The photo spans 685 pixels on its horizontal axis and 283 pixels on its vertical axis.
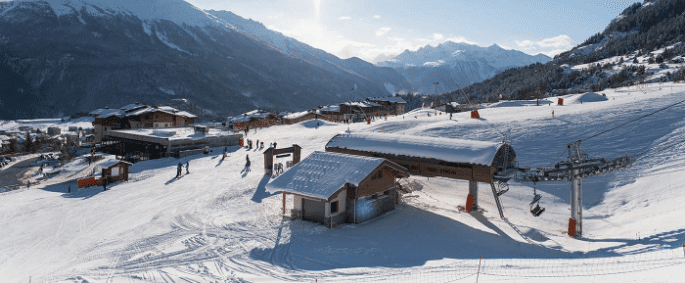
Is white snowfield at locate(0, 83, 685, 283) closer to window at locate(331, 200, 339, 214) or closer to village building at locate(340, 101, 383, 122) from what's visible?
window at locate(331, 200, 339, 214)

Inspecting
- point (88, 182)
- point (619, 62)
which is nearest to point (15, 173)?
point (88, 182)

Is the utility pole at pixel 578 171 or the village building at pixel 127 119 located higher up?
the village building at pixel 127 119

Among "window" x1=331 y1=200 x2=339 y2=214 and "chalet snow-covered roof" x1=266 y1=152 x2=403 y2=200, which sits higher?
"chalet snow-covered roof" x1=266 y1=152 x2=403 y2=200

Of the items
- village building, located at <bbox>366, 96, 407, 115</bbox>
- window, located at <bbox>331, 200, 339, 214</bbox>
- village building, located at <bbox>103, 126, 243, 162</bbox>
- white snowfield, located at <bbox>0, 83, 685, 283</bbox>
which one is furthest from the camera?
village building, located at <bbox>366, 96, 407, 115</bbox>

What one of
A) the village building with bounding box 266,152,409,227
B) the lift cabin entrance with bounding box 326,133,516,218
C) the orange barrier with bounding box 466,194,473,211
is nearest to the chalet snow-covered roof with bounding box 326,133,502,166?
the lift cabin entrance with bounding box 326,133,516,218

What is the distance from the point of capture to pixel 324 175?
21281 mm

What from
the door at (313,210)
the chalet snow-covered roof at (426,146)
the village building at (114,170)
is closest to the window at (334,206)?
the door at (313,210)

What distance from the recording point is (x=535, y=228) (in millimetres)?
22172

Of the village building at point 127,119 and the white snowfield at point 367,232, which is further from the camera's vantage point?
the village building at point 127,119

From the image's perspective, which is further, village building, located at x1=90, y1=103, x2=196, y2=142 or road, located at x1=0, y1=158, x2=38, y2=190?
village building, located at x1=90, y1=103, x2=196, y2=142

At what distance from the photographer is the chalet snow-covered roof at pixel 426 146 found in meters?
23.2

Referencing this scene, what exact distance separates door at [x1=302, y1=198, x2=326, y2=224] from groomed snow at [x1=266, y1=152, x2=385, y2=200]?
3.41ft

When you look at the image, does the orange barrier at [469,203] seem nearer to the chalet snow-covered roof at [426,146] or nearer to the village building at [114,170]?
the chalet snow-covered roof at [426,146]

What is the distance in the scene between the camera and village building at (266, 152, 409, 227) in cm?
2030
